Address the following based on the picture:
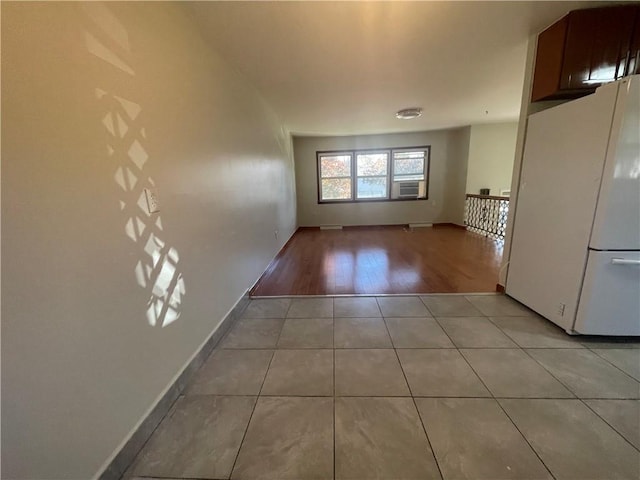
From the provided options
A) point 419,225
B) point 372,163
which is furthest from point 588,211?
point 372,163

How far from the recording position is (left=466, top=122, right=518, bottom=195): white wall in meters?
5.73

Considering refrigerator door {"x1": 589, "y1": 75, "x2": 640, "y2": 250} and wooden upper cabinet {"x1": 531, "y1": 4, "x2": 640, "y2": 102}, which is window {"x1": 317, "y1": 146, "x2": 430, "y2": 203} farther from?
refrigerator door {"x1": 589, "y1": 75, "x2": 640, "y2": 250}

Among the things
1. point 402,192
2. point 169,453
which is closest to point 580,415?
point 169,453

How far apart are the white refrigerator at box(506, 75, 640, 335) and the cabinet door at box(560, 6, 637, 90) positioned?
318 millimetres

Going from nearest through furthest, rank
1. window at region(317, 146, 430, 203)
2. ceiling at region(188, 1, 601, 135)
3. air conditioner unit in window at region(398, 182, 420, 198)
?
1. ceiling at region(188, 1, 601, 135)
2. window at region(317, 146, 430, 203)
3. air conditioner unit in window at region(398, 182, 420, 198)

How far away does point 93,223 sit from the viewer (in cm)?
100

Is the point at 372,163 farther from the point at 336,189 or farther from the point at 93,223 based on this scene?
the point at 93,223

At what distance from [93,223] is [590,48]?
3.37m

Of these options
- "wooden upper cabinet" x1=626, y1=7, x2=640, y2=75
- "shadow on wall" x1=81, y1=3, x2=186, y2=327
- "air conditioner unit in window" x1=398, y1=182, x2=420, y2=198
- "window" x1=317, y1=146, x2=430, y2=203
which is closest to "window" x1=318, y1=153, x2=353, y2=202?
"window" x1=317, y1=146, x2=430, y2=203

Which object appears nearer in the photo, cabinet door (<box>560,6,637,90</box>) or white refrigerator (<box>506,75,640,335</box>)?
white refrigerator (<box>506,75,640,335</box>)

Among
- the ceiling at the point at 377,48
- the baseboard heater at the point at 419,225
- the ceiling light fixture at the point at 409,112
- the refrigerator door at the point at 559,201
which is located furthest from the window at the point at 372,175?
the refrigerator door at the point at 559,201

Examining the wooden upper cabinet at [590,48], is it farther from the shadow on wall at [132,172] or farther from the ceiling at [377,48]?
the shadow on wall at [132,172]

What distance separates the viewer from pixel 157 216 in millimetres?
1369

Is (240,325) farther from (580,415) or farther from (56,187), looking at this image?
Result: (580,415)
